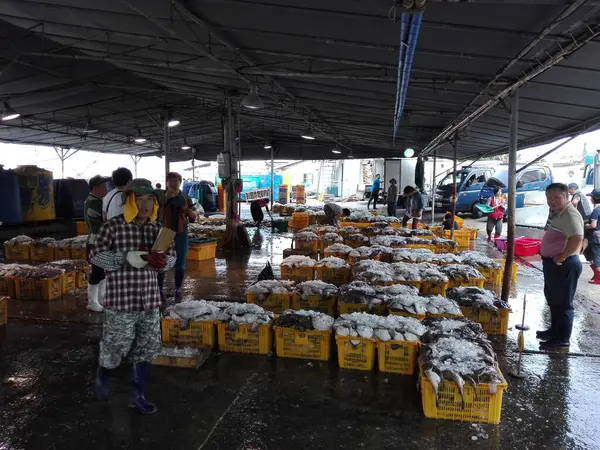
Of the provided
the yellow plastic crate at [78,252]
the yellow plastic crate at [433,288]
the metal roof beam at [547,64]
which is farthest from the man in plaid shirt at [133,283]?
the yellow plastic crate at [78,252]

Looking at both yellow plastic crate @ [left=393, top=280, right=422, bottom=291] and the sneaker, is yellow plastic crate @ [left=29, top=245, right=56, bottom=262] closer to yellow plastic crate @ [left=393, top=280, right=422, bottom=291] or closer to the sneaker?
yellow plastic crate @ [left=393, top=280, right=422, bottom=291]

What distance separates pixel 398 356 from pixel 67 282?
208 inches

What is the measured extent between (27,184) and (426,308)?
43.5 ft

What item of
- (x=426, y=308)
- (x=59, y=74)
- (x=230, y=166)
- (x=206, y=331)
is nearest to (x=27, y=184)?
(x=59, y=74)

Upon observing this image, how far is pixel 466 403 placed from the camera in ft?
10.4

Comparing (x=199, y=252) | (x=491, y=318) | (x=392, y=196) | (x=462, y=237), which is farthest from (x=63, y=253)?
(x=392, y=196)

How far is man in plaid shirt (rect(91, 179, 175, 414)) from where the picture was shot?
3057 mm

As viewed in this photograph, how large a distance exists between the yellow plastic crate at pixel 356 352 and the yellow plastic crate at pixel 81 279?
4846mm

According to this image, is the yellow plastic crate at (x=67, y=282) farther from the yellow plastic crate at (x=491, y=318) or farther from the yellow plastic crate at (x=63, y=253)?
the yellow plastic crate at (x=491, y=318)

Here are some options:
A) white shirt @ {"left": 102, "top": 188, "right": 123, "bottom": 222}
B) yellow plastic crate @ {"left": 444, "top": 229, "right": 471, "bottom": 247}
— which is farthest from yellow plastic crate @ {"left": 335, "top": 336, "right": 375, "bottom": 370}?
yellow plastic crate @ {"left": 444, "top": 229, "right": 471, "bottom": 247}

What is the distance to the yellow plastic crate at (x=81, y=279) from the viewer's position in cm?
688

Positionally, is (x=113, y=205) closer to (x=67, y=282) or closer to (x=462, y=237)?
(x=67, y=282)

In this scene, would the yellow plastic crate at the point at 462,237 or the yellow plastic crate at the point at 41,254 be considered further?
the yellow plastic crate at the point at 462,237

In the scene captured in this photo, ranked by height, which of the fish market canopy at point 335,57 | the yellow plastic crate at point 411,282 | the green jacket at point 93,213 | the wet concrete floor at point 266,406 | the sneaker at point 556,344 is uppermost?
the fish market canopy at point 335,57
